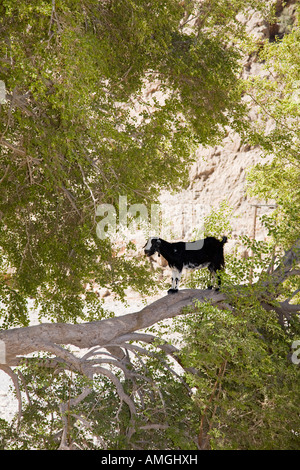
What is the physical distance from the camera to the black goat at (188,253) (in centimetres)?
668

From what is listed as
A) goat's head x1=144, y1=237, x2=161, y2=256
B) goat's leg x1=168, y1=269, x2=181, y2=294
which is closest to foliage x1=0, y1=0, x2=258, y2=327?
goat's head x1=144, y1=237, x2=161, y2=256

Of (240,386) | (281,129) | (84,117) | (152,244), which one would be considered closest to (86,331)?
(152,244)

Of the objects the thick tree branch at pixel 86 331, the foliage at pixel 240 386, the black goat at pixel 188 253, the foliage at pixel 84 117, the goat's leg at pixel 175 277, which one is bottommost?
the foliage at pixel 240 386

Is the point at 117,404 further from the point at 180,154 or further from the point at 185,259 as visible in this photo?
the point at 180,154

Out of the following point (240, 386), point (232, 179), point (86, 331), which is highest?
point (232, 179)

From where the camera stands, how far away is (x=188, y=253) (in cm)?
684

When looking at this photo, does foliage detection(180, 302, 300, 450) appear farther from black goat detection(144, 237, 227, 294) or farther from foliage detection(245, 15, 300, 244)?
foliage detection(245, 15, 300, 244)

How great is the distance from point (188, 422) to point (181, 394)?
405 mm

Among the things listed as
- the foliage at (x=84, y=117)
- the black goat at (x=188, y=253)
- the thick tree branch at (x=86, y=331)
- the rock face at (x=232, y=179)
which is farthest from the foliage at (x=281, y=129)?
the rock face at (x=232, y=179)

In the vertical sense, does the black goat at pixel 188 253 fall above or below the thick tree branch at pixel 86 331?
above

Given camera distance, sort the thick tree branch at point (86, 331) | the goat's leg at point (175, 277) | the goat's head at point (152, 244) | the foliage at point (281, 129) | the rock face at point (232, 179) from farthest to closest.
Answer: the rock face at point (232, 179), the foliage at point (281, 129), the goat's leg at point (175, 277), the goat's head at point (152, 244), the thick tree branch at point (86, 331)

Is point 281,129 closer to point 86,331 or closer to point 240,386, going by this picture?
point 240,386

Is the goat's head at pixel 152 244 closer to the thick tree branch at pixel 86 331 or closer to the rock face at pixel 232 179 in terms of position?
the thick tree branch at pixel 86 331

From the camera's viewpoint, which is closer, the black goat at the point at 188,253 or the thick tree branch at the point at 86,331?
the thick tree branch at the point at 86,331
